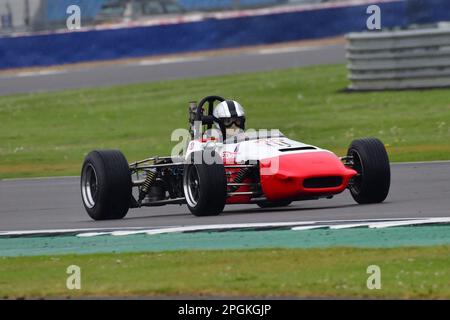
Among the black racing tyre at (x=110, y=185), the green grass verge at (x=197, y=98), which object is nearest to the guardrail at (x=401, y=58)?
the green grass verge at (x=197, y=98)

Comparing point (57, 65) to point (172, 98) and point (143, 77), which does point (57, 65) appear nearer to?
point (143, 77)

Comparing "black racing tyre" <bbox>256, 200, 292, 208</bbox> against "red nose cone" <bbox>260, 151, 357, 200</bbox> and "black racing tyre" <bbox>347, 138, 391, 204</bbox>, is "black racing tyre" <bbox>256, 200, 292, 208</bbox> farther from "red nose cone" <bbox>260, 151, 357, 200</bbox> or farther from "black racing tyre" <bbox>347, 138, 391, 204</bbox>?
"red nose cone" <bbox>260, 151, 357, 200</bbox>

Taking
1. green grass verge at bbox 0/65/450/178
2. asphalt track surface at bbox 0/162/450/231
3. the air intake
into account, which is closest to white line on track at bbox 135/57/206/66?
green grass verge at bbox 0/65/450/178

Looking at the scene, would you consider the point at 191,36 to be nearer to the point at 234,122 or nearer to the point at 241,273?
the point at 234,122

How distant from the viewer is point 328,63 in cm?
3631

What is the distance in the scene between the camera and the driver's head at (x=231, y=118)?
15.2 m

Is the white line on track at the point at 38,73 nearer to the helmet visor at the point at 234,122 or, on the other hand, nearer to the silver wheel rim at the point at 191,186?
the helmet visor at the point at 234,122

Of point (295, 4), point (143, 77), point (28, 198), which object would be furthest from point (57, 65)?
point (28, 198)

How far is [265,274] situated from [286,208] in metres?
5.16

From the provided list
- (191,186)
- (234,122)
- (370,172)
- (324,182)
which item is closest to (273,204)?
(234,122)

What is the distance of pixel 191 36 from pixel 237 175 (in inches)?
1034

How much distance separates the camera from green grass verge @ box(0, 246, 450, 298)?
9648 mm

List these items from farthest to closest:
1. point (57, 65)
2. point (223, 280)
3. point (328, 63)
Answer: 1. point (57, 65)
2. point (328, 63)
3. point (223, 280)

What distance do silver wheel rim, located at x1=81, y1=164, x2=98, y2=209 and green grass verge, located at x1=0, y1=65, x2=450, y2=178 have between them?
6.63 metres
